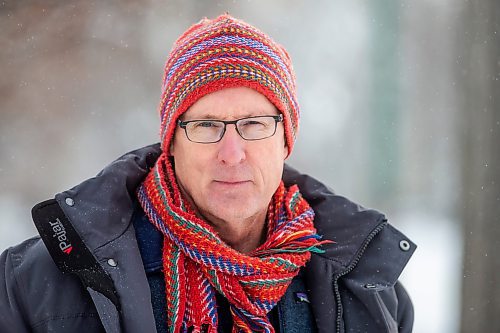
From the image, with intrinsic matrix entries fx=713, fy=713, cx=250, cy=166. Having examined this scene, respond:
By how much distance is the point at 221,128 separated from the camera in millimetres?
2432

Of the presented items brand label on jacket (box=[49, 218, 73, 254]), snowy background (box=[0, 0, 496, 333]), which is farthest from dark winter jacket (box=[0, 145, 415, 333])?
snowy background (box=[0, 0, 496, 333])

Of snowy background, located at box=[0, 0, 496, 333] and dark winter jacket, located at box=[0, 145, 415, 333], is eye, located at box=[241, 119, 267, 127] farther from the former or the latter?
snowy background, located at box=[0, 0, 496, 333]

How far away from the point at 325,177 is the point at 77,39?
2854mm

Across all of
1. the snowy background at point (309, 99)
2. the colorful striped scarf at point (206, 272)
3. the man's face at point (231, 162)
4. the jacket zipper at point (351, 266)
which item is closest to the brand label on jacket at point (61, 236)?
the colorful striped scarf at point (206, 272)

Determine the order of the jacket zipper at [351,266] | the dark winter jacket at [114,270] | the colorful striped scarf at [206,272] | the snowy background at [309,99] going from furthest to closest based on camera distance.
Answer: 1. the snowy background at [309,99]
2. the jacket zipper at [351,266]
3. the colorful striped scarf at [206,272]
4. the dark winter jacket at [114,270]

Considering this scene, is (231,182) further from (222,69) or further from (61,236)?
(61,236)

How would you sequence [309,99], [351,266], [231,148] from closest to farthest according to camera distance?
1. [231,148]
2. [351,266]
3. [309,99]

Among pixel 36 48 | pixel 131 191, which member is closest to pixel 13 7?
pixel 36 48

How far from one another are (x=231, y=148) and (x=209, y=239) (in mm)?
322

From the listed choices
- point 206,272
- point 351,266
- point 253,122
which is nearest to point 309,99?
point 351,266

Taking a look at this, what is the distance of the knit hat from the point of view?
2408 millimetres

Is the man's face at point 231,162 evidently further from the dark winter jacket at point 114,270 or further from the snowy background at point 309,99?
the snowy background at point 309,99

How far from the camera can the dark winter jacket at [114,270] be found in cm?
220

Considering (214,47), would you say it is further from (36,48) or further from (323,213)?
(36,48)
